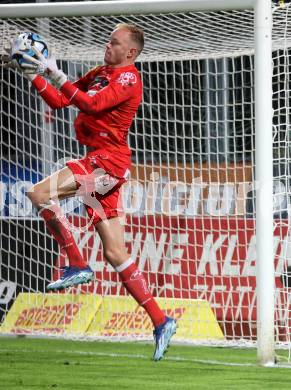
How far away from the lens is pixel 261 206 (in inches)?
312

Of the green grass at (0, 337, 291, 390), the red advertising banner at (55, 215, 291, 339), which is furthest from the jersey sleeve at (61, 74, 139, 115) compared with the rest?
the red advertising banner at (55, 215, 291, 339)

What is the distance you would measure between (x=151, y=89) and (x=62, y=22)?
1.34m

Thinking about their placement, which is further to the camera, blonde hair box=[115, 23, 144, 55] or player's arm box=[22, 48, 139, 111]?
blonde hair box=[115, 23, 144, 55]

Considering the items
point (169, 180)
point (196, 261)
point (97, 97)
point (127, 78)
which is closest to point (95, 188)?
point (97, 97)

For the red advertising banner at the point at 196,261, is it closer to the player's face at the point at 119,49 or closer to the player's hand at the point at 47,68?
the player's face at the point at 119,49

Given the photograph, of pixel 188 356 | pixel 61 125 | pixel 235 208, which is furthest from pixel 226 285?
pixel 61 125

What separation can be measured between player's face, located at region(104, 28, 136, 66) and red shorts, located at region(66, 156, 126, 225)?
0.64 m

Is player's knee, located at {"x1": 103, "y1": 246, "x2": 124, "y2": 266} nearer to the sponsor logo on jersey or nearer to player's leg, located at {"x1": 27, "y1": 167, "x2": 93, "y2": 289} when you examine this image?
player's leg, located at {"x1": 27, "y1": 167, "x2": 93, "y2": 289}

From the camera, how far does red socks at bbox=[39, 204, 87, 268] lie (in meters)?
7.78

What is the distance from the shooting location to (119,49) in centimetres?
786

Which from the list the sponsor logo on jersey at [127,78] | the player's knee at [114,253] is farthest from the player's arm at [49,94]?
the player's knee at [114,253]

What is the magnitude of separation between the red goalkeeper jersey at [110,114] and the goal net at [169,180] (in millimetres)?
1680

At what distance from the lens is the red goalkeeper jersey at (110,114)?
7738 mm

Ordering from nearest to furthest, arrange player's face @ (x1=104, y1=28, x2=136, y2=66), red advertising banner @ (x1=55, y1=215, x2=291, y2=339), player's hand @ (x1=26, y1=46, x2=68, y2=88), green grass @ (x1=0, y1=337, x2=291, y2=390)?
green grass @ (x1=0, y1=337, x2=291, y2=390), player's hand @ (x1=26, y1=46, x2=68, y2=88), player's face @ (x1=104, y1=28, x2=136, y2=66), red advertising banner @ (x1=55, y1=215, x2=291, y2=339)
